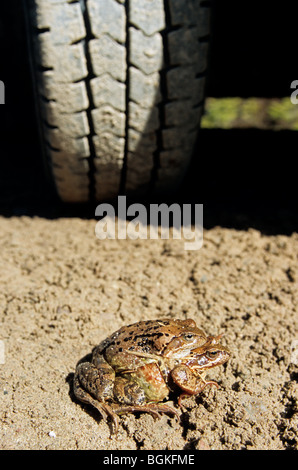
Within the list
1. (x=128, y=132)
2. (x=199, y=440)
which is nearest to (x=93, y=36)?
(x=128, y=132)

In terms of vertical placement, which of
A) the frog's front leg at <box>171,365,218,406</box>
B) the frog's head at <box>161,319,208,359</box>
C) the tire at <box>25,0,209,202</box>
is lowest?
the frog's front leg at <box>171,365,218,406</box>

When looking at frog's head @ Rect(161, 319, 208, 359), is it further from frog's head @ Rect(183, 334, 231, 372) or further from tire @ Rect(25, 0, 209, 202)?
tire @ Rect(25, 0, 209, 202)

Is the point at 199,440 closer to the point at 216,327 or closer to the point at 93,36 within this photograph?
the point at 216,327

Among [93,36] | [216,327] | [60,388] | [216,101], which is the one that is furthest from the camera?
[216,101]

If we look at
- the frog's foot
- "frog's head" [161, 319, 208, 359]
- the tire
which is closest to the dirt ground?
the frog's foot

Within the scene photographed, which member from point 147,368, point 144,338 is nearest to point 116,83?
point 144,338

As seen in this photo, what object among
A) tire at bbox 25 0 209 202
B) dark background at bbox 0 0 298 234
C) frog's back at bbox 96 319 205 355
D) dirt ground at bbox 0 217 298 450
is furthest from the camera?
dark background at bbox 0 0 298 234

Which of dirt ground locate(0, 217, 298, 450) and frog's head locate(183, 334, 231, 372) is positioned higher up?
frog's head locate(183, 334, 231, 372)

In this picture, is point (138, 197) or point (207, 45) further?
point (138, 197)

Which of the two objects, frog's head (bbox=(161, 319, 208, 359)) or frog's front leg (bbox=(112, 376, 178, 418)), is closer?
frog's front leg (bbox=(112, 376, 178, 418))
